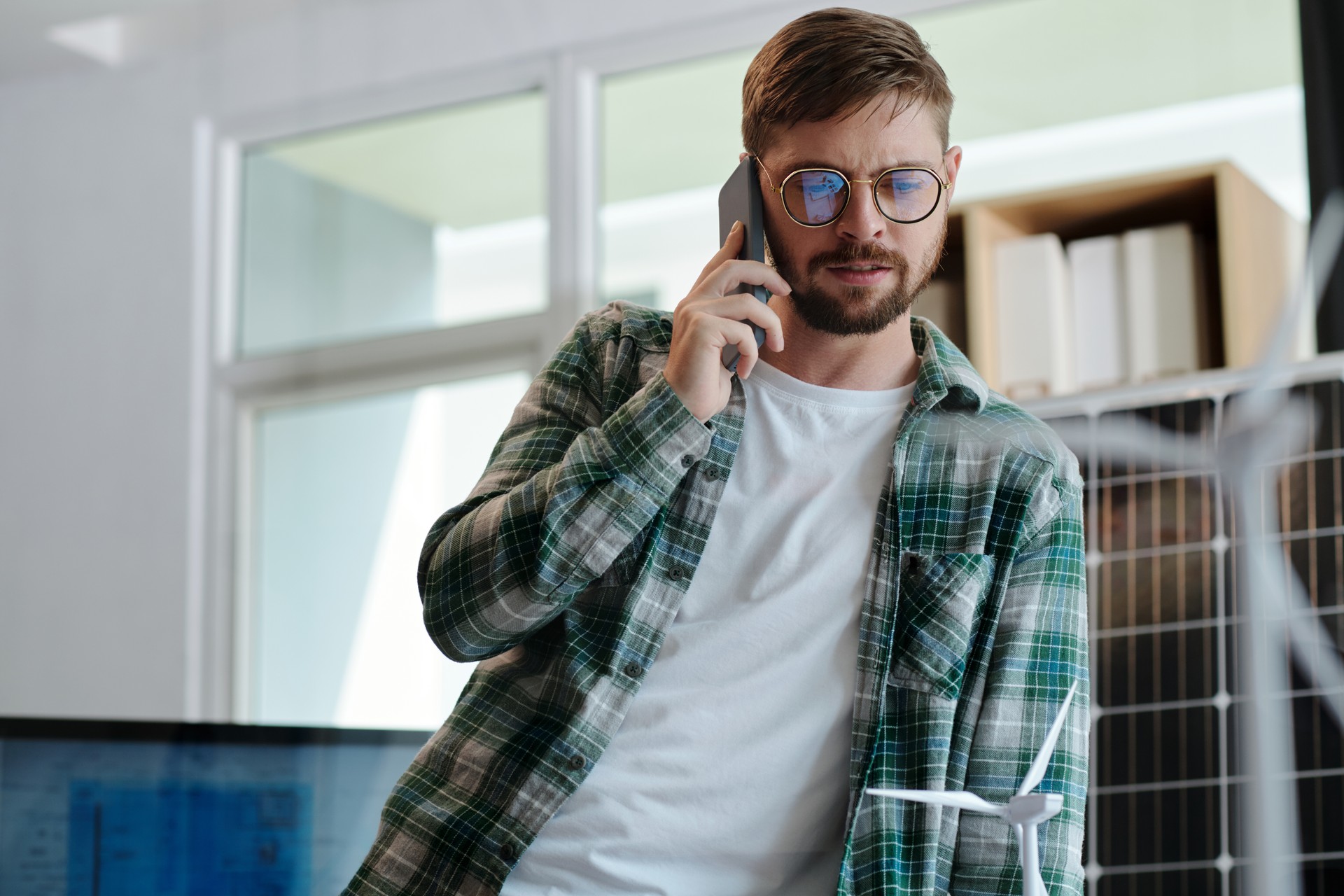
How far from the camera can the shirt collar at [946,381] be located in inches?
53.1

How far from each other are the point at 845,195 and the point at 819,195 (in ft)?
0.08

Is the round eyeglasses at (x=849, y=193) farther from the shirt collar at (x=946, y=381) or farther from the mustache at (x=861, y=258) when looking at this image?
the shirt collar at (x=946, y=381)

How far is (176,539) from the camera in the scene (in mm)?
3576

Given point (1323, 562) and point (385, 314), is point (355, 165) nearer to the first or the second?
point (385, 314)

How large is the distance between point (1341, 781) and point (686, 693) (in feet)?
4.85

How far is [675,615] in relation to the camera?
1.28 metres

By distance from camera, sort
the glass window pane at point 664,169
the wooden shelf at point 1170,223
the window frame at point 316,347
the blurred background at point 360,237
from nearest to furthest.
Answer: the wooden shelf at point 1170,223
the blurred background at point 360,237
the glass window pane at point 664,169
the window frame at point 316,347

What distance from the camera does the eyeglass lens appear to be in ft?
4.17

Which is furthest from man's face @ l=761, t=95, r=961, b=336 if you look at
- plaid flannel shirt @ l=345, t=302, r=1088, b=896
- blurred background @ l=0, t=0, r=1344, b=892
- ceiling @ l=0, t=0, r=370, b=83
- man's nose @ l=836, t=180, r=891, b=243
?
ceiling @ l=0, t=0, r=370, b=83

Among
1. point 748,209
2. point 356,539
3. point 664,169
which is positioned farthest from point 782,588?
point 356,539

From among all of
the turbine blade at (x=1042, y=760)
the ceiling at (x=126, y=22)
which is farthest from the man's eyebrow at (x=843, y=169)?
the ceiling at (x=126, y=22)

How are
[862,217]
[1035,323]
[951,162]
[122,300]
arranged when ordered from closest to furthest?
[862,217] < [951,162] < [1035,323] < [122,300]

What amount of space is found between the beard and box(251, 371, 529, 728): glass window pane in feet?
7.70

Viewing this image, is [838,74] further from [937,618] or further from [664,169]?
[664,169]
